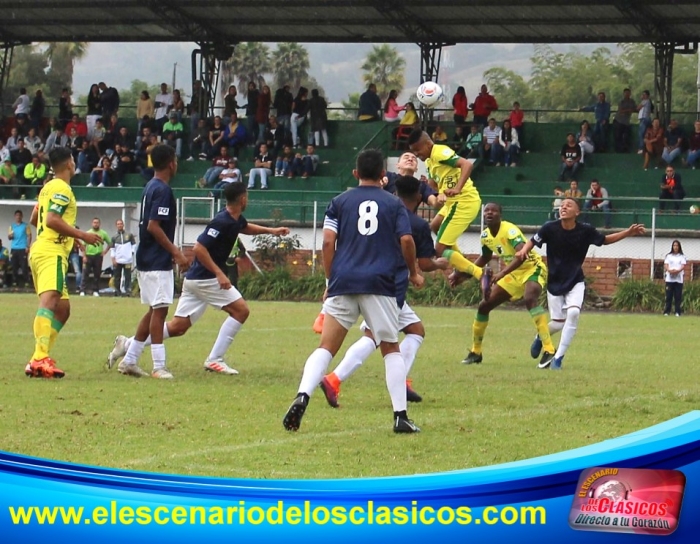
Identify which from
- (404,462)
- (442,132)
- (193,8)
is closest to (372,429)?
(404,462)

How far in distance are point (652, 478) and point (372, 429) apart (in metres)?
5.85

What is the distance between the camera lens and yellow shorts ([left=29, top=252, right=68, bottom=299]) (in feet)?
36.9

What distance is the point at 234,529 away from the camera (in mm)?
2957

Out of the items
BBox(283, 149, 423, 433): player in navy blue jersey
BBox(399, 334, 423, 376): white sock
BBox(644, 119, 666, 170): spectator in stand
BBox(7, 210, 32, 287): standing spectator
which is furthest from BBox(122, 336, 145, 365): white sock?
BBox(644, 119, 666, 170): spectator in stand

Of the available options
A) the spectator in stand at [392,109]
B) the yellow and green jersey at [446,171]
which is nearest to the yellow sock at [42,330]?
the yellow and green jersey at [446,171]

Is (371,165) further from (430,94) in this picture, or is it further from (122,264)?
(122,264)

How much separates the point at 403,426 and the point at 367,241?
4.20ft

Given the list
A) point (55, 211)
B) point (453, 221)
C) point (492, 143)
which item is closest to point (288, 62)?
point (492, 143)

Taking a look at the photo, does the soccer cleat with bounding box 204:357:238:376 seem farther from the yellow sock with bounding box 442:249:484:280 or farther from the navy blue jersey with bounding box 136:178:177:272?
the yellow sock with bounding box 442:249:484:280

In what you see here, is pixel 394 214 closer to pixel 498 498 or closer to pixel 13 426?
pixel 13 426

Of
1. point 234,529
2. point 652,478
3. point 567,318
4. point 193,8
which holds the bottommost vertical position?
point 567,318

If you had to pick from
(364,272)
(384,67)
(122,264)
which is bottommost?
(122,264)

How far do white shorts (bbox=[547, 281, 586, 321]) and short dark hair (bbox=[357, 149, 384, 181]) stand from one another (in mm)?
5929

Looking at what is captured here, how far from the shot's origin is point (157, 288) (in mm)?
11484
